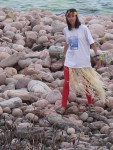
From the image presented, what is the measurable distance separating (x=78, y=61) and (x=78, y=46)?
18cm

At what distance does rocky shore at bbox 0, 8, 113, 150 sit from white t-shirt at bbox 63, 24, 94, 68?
0.57 m

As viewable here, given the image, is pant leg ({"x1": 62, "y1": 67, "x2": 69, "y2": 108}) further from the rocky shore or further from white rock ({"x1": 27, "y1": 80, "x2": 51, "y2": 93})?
white rock ({"x1": 27, "y1": 80, "x2": 51, "y2": 93})

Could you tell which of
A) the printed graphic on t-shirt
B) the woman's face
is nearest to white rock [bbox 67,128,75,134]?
the printed graphic on t-shirt

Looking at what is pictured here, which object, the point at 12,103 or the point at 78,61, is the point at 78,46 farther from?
the point at 12,103

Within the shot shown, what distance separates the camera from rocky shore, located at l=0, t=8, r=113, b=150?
14.5 feet

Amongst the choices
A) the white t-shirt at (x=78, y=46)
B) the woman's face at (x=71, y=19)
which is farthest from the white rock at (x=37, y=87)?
the woman's face at (x=71, y=19)

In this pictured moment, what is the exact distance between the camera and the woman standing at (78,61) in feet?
20.4

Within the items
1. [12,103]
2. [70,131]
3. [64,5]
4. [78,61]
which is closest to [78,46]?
[78,61]

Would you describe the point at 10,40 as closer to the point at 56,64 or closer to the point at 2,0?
the point at 56,64

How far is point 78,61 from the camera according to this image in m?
6.27

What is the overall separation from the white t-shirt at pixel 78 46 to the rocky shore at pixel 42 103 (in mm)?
567

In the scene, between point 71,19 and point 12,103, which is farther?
point 12,103

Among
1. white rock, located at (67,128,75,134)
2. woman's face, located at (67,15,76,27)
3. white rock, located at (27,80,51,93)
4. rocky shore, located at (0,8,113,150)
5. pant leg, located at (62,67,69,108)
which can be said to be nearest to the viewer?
rocky shore, located at (0,8,113,150)

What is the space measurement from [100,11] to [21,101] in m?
11.9
